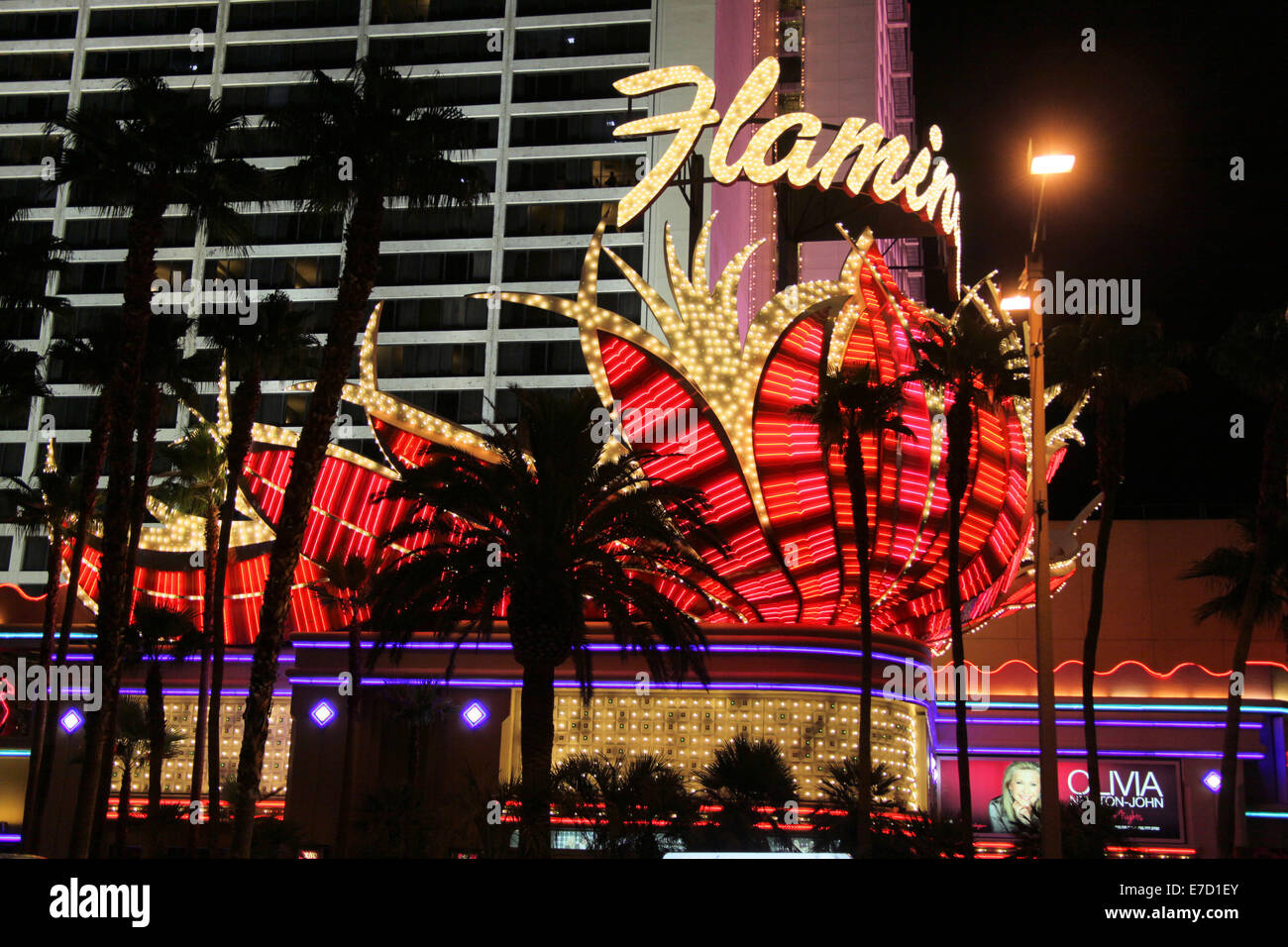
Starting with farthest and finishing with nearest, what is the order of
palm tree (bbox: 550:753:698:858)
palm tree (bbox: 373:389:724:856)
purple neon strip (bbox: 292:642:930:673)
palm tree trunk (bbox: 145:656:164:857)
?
palm tree trunk (bbox: 145:656:164:857), purple neon strip (bbox: 292:642:930:673), palm tree (bbox: 373:389:724:856), palm tree (bbox: 550:753:698:858)

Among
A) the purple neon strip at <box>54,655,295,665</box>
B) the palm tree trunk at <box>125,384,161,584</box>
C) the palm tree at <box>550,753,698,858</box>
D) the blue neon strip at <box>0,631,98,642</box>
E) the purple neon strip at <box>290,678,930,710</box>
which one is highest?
the palm tree trunk at <box>125,384,161,584</box>

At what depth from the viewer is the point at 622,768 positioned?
2869cm

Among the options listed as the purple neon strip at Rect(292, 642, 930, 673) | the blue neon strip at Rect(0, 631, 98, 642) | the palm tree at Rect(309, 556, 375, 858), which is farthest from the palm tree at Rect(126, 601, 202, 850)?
the blue neon strip at Rect(0, 631, 98, 642)

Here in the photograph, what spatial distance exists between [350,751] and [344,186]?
44.0ft

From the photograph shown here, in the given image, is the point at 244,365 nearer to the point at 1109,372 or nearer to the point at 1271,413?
the point at 1109,372

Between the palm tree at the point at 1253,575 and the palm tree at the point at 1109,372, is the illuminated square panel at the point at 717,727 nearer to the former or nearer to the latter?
the palm tree at the point at 1109,372

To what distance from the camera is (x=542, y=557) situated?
21875 millimetres

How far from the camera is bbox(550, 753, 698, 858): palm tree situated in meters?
17.8

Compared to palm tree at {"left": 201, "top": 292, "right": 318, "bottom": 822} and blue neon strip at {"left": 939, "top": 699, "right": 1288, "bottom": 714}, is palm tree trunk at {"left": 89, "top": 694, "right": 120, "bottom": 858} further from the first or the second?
blue neon strip at {"left": 939, "top": 699, "right": 1288, "bottom": 714}

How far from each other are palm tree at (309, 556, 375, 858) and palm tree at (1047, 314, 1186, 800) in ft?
51.8

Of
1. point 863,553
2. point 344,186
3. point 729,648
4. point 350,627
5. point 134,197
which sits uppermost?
point 134,197

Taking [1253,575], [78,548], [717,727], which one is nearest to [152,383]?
[78,548]
